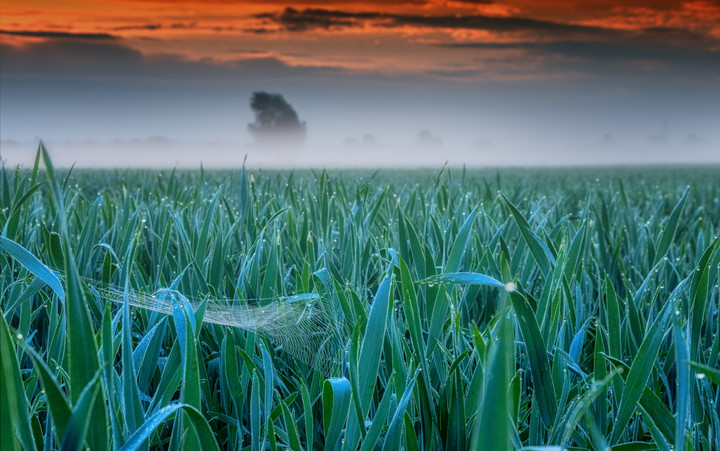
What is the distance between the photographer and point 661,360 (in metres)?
0.95

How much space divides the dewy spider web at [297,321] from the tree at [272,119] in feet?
178

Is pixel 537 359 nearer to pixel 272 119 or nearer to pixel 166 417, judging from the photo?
pixel 166 417

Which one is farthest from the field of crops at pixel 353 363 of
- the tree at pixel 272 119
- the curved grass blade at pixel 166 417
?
the tree at pixel 272 119

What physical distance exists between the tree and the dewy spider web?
54238mm

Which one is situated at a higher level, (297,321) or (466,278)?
(466,278)

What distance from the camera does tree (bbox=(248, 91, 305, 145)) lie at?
5428 cm

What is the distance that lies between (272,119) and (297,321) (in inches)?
2178

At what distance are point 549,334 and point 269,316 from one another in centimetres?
39

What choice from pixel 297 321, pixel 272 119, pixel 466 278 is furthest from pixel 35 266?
pixel 272 119

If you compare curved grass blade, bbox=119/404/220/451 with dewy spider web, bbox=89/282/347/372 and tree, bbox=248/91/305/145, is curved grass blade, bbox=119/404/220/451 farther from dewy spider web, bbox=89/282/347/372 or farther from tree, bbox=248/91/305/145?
tree, bbox=248/91/305/145

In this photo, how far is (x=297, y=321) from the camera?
32.1 inches

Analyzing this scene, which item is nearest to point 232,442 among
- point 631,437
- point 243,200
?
point 631,437

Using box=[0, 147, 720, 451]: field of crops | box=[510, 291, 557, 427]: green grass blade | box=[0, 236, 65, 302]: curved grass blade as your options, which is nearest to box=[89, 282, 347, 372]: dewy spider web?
box=[0, 147, 720, 451]: field of crops

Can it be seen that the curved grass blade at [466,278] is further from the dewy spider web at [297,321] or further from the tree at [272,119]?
the tree at [272,119]
